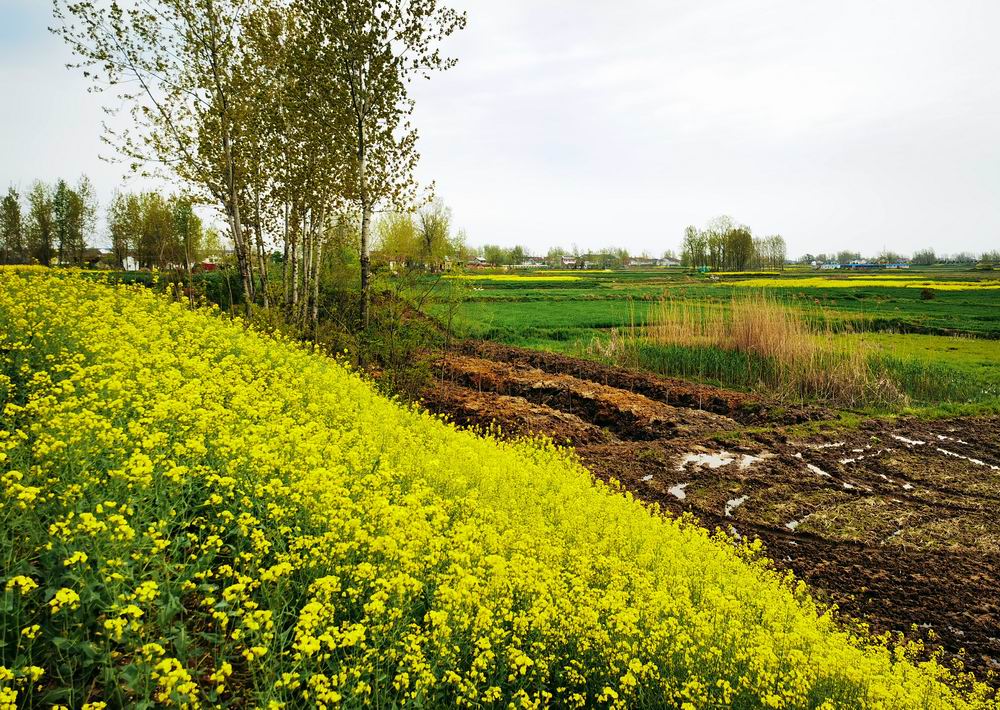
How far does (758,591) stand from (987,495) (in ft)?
22.8

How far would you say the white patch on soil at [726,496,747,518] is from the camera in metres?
9.64

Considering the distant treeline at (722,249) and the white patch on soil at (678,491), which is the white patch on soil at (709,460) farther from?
the distant treeline at (722,249)

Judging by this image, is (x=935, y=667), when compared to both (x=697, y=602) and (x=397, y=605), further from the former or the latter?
(x=397, y=605)

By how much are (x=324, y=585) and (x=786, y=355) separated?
57.1 feet

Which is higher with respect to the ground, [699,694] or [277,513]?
[277,513]

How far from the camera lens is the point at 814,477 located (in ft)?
36.0

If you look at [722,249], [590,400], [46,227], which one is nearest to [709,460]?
[590,400]

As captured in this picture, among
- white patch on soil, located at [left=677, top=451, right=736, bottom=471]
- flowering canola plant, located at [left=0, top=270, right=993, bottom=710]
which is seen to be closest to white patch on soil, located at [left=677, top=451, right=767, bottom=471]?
white patch on soil, located at [left=677, top=451, right=736, bottom=471]

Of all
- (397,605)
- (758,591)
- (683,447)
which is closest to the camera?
(397,605)

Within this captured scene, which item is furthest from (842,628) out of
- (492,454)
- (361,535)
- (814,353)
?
(814,353)

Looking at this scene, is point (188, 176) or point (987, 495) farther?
point (188, 176)

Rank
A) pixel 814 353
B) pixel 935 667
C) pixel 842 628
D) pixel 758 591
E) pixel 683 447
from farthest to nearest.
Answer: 1. pixel 814 353
2. pixel 683 447
3. pixel 842 628
4. pixel 758 591
5. pixel 935 667

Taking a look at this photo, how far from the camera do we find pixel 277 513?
14.2ft

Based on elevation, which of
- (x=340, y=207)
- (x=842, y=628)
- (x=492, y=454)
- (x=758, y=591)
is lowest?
(x=842, y=628)
